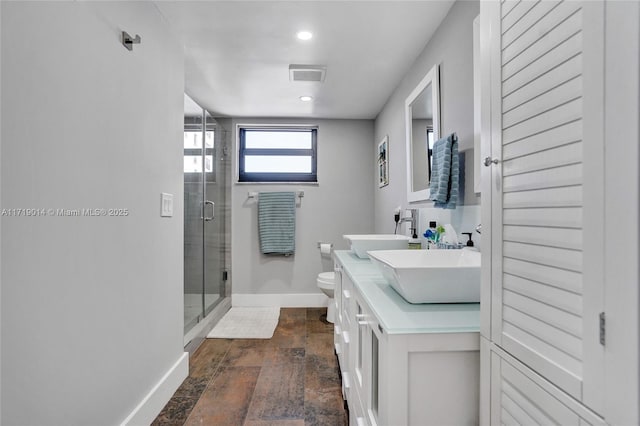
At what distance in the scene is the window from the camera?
3898mm

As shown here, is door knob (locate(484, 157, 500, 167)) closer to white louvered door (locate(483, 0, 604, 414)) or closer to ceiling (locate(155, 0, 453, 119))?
white louvered door (locate(483, 0, 604, 414))

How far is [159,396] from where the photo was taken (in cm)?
179

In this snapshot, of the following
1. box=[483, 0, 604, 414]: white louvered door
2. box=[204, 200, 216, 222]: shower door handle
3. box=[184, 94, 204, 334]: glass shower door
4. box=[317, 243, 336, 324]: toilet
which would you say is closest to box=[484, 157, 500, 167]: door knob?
box=[483, 0, 604, 414]: white louvered door

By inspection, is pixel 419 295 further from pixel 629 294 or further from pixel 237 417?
pixel 237 417

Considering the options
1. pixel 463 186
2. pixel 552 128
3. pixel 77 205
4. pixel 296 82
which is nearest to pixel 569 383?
pixel 552 128

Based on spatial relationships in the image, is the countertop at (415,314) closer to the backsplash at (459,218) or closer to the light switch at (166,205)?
the backsplash at (459,218)

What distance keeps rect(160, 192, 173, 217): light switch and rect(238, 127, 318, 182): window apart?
1.94 metres

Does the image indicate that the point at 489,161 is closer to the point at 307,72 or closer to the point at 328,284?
the point at 307,72

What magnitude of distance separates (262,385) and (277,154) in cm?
257

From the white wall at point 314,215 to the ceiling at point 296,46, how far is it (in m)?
0.65

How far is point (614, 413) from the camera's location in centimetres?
51

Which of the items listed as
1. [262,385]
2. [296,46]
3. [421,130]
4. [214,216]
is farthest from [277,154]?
[262,385]

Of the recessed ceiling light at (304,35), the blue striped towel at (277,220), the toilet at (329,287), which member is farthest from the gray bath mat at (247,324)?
the recessed ceiling light at (304,35)

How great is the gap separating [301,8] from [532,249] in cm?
172
